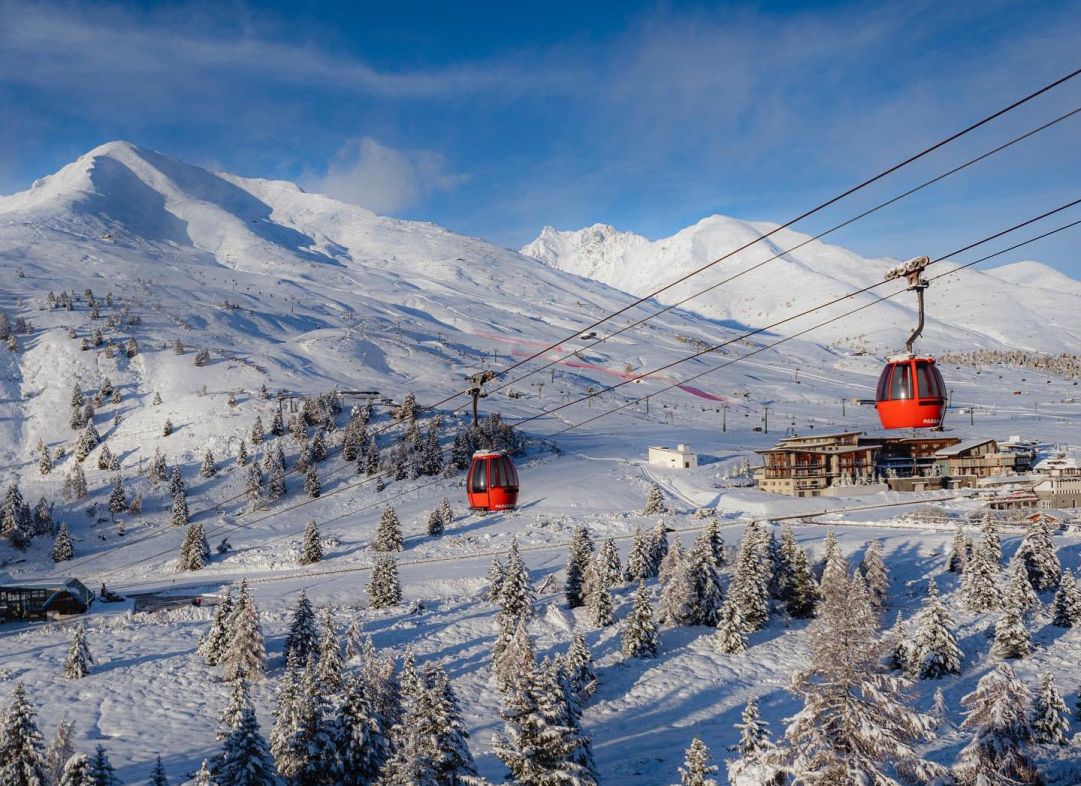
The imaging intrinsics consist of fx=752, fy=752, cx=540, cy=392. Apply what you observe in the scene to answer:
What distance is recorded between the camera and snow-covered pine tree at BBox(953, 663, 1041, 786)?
24.1m

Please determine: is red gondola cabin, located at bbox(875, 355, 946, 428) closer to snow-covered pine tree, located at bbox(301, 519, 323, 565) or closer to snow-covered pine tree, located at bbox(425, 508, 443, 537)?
snow-covered pine tree, located at bbox(301, 519, 323, 565)

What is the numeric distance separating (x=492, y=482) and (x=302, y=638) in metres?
21.6

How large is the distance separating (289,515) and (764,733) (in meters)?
61.5

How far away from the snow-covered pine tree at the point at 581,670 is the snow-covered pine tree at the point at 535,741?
16.0 meters

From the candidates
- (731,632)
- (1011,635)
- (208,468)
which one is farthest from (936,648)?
(208,468)

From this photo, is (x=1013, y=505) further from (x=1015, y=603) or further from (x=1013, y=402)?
(x=1013, y=402)

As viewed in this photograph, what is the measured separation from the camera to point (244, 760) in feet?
76.3

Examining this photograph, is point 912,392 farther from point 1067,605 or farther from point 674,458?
point 674,458

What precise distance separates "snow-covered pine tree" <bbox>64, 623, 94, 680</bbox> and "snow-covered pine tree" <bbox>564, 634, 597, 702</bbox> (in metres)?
24.0

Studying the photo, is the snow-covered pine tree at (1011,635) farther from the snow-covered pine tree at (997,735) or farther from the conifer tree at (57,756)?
the conifer tree at (57,756)

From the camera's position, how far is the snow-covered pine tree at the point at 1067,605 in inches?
1759

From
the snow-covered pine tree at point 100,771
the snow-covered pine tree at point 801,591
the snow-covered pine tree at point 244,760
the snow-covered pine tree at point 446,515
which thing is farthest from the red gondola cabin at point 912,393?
the snow-covered pine tree at point 446,515

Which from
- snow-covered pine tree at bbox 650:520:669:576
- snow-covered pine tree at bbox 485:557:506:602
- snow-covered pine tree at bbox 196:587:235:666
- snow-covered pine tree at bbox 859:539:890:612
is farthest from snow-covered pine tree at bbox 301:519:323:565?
snow-covered pine tree at bbox 859:539:890:612

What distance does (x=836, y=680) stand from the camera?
14094 millimetres
